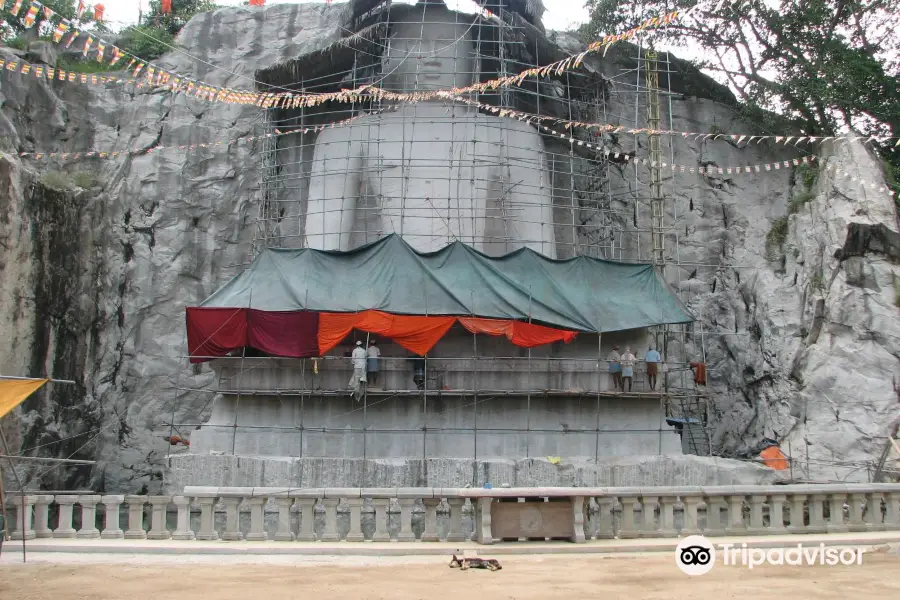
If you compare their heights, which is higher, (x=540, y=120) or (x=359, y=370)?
(x=540, y=120)

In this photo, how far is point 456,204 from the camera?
2689 cm

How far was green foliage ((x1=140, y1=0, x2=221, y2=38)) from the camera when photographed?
127 ft

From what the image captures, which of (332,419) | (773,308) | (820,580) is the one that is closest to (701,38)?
(773,308)

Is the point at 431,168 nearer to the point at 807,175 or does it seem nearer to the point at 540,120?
the point at 540,120

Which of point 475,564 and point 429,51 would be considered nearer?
point 475,564

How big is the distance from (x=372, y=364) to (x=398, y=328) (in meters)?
1.16

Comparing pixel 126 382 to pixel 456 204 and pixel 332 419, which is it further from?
pixel 456 204

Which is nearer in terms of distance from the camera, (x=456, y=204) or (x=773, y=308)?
(x=456, y=204)

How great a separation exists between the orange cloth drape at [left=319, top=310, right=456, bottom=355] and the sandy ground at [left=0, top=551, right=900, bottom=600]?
31.5 feet

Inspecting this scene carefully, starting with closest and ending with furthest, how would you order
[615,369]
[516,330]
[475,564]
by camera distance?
1. [475,564]
2. [516,330]
3. [615,369]

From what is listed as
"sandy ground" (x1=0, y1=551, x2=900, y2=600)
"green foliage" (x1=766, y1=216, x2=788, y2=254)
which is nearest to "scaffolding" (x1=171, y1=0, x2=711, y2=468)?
"green foliage" (x1=766, y1=216, x2=788, y2=254)

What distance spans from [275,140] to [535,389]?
42.4 feet

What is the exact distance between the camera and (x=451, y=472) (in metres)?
21.8

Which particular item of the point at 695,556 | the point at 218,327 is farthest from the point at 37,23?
the point at 695,556
